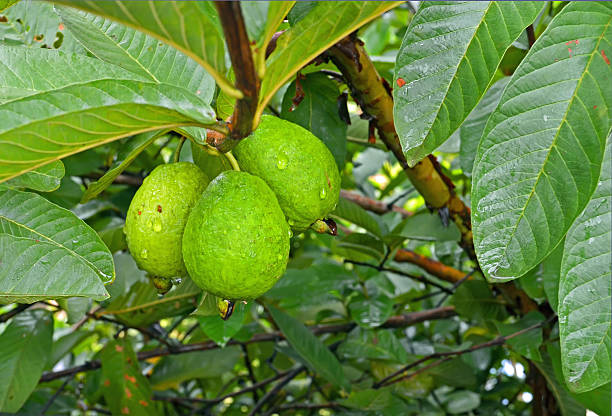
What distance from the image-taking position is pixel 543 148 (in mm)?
725

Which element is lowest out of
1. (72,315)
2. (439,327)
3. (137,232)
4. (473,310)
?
(439,327)

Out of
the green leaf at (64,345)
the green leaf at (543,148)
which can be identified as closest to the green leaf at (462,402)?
the green leaf at (64,345)

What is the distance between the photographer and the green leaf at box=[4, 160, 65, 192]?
81 centimetres

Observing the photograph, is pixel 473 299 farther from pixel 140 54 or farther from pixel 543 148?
pixel 140 54

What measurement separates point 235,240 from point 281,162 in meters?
0.14

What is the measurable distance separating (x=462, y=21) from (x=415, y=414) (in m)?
1.54

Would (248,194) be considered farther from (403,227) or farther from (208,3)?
(403,227)

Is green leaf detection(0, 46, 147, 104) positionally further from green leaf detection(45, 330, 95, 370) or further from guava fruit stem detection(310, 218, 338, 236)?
green leaf detection(45, 330, 95, 370)

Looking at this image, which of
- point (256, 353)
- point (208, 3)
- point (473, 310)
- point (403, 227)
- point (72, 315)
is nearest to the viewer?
point (208, 3)

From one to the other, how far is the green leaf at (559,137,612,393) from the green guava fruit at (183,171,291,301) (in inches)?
14.4

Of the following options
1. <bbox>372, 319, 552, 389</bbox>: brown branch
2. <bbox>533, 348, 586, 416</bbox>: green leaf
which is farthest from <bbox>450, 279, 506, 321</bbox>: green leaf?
<bbox>533, 348, 586, 416</bbox>: green leaf

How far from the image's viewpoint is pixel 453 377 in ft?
6.09

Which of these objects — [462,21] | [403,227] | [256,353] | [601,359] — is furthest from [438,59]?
[256,353]

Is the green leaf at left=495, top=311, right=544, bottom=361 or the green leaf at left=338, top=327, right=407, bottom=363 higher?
the green leaf at left=495, top=311, right=544, bottom=361
